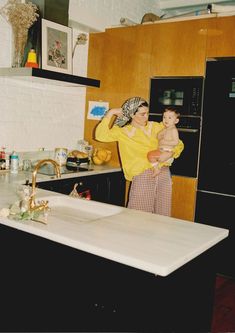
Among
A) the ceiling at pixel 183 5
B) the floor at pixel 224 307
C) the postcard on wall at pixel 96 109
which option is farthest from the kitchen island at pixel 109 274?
the ceiling at pixel 183 5

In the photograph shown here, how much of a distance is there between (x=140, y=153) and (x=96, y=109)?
4.23ft

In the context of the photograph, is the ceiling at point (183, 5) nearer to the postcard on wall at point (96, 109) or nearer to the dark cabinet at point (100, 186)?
the postcard on wall at point (96, 109)

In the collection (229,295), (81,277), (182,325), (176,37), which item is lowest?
(229,295)

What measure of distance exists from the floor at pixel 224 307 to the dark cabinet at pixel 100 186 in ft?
4.21

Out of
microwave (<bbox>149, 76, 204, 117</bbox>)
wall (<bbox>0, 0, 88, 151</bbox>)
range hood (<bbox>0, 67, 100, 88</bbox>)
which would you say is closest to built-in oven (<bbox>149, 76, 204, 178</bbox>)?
microwave (<bbox>149, 76, 204, 117</bbox>)

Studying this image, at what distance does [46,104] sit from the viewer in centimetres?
393

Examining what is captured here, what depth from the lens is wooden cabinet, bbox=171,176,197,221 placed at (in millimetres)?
3670

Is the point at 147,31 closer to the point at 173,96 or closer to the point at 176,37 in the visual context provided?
the point at 176,37

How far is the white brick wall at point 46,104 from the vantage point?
3521 mm

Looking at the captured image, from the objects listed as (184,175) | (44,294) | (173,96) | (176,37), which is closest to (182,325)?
(44,294)

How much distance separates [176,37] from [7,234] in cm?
261

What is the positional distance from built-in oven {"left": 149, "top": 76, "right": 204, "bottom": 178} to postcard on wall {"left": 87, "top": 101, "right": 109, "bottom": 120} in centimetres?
69

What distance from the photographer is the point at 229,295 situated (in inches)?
125

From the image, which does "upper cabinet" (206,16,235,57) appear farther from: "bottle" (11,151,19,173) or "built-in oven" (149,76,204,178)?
"bottle" (11,151,19,173)
